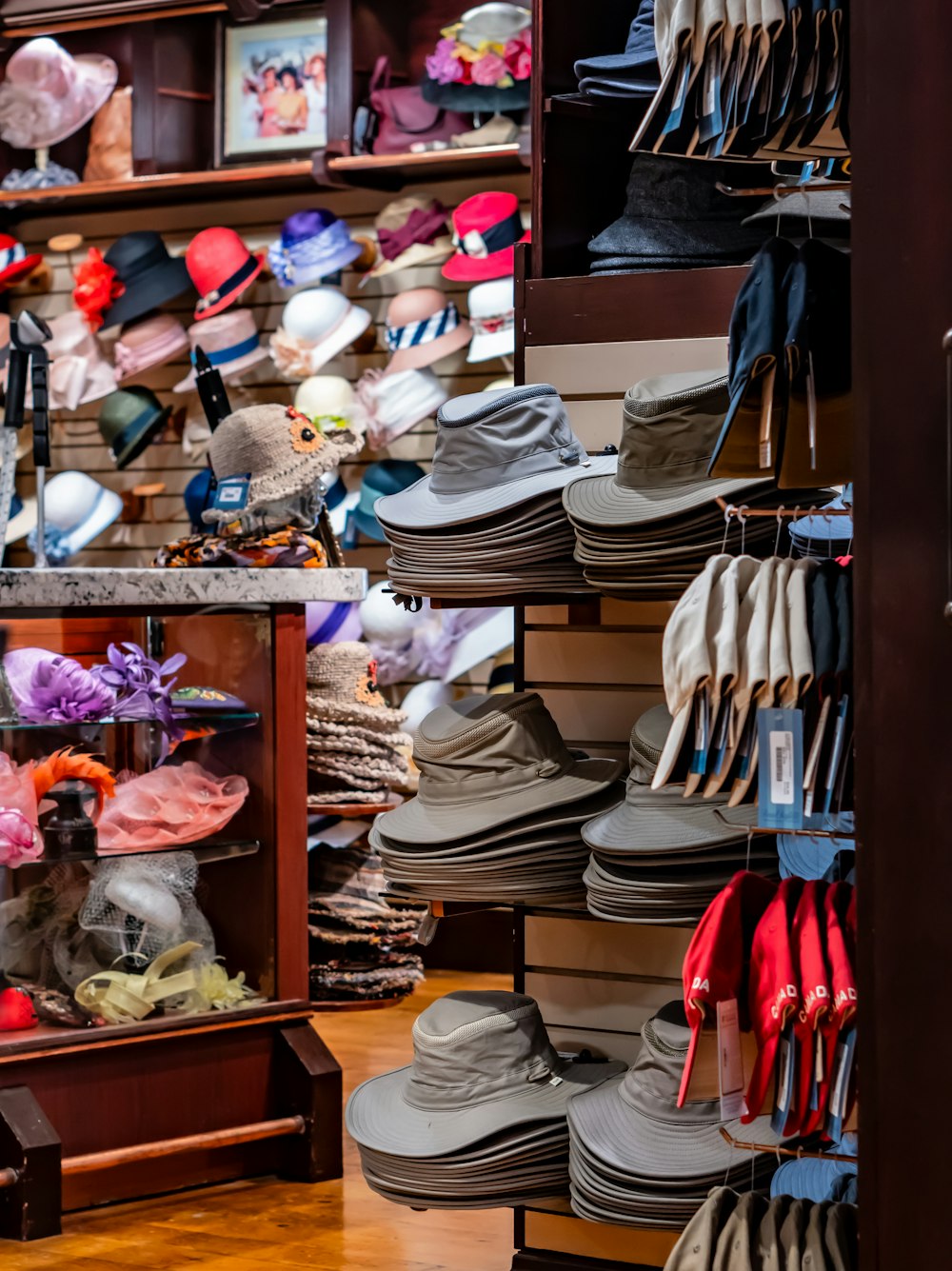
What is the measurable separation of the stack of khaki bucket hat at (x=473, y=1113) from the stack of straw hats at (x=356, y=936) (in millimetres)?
1696

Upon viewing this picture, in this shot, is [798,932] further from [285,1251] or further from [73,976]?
[73,976]

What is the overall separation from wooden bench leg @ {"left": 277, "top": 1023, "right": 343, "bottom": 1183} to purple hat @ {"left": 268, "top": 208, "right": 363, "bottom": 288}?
2710 mm

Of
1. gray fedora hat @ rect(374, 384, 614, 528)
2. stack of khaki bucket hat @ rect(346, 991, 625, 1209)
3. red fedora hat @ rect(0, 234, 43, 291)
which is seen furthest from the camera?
red fedora hat @ rect(0, 234, 43, 291)

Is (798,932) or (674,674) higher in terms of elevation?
(674,674)

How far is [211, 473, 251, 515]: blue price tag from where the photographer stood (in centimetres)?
370

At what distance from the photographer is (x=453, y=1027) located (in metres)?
2.66

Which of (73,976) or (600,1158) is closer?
(600,1158)

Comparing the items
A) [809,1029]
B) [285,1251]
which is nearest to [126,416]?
[285,1251]

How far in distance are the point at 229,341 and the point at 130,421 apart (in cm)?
45

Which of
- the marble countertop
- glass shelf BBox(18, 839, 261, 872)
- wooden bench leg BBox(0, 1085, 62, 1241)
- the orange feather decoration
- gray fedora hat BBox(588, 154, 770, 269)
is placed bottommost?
wooden bench leg BBox(0, 1085, 62, 1241)

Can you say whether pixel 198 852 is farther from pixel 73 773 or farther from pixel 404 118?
pixel 404 118

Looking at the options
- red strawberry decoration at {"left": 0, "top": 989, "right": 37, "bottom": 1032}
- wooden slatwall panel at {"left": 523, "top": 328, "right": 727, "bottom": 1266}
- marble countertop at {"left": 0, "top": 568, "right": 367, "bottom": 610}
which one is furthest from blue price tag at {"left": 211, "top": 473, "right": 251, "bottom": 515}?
red strawberry decoration at {"left": 0, "top": 989, "right": 37, "bottom": 1032}

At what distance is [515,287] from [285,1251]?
5.59 feet

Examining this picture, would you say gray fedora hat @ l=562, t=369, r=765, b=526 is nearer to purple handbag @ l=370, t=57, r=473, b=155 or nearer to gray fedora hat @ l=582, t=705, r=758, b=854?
gray fedora hat @ l=582, t=705, r=758, b=854
